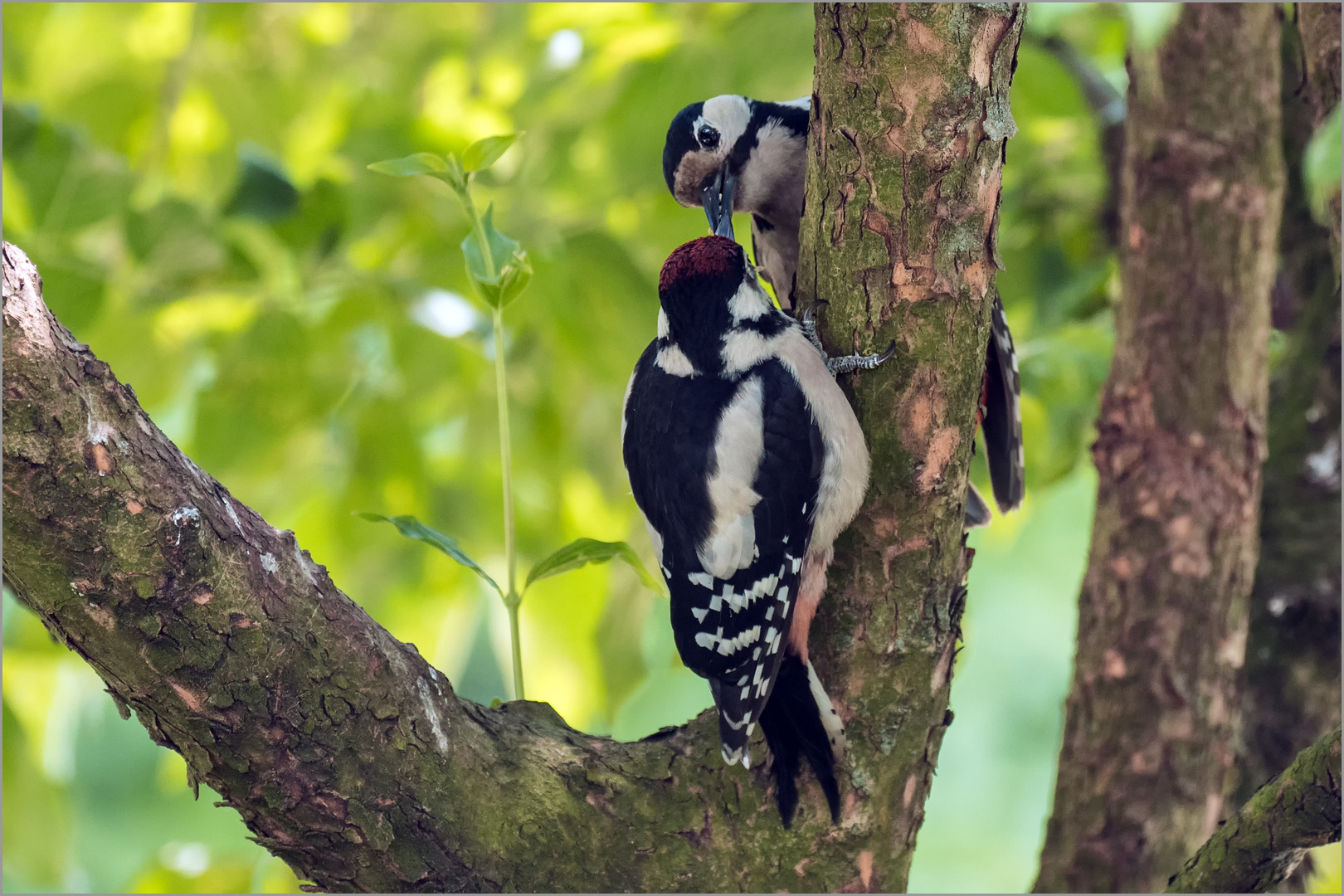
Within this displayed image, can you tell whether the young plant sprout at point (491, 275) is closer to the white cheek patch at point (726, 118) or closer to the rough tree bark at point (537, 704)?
the rough tree bark at point (537, 704)

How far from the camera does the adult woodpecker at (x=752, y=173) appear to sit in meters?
A: 2.22

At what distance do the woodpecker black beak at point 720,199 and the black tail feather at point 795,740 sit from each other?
941 millimetres

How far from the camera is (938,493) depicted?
1.49m

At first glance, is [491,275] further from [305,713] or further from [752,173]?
[752,173]

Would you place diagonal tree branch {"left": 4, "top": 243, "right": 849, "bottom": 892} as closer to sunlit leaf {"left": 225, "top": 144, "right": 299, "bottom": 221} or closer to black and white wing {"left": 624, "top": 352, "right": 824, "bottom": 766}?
black and white wing {"left": 624, "top": 352, "right": 824, "bottom": 766}

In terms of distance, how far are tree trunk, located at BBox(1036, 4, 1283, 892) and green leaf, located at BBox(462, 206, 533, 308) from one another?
1.39 metres

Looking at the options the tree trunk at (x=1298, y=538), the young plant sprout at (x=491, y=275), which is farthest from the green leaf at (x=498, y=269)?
the tree trunk at (x=1298, y=538)

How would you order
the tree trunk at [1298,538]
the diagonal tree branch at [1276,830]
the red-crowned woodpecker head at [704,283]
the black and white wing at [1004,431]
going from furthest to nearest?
the tree trunk at [1298,538], the black and white wing at [1004,431], the red-crowned woodpecker head at [704,283], the diagonal tree branch at [1276,830]

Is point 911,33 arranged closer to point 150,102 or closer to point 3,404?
point 3,404

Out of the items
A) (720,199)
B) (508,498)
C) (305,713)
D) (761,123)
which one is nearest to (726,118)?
(761,123)

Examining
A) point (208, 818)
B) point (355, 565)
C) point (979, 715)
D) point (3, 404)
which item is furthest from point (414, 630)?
point (979, 715)

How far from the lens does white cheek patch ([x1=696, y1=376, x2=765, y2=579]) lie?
5.24 ft

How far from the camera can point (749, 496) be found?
1.61 meters

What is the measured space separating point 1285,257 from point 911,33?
1.92 meters
